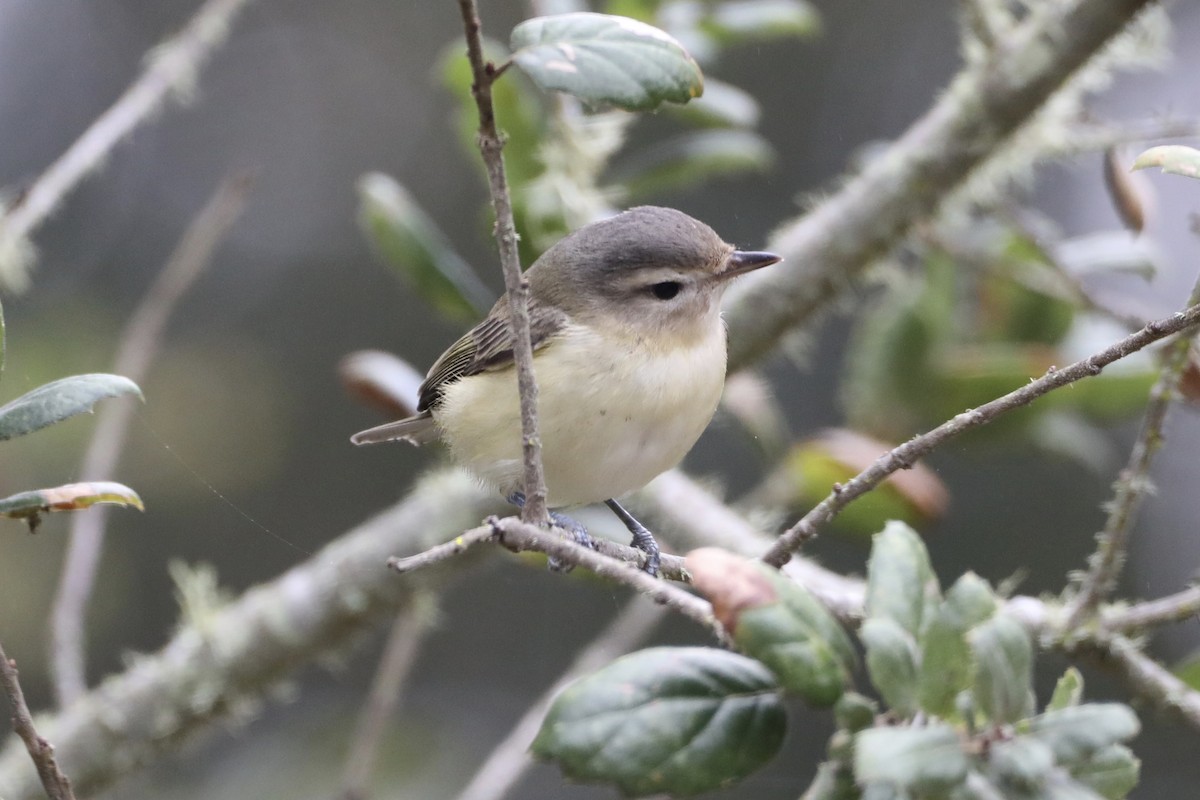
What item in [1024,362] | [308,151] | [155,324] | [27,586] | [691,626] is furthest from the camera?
[308,151]

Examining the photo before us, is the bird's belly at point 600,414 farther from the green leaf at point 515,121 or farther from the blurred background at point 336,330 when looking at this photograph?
the blurred background at point 336,330

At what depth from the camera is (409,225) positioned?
2.56m

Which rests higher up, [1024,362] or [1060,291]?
[1060,291]

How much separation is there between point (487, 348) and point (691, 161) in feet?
3.34

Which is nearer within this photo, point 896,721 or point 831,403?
point 896,721

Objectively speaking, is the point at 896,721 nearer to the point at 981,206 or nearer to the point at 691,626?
the point at 981,206

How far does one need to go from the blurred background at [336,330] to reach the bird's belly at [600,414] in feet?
6.34

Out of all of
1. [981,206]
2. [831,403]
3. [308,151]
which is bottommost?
[981,206]

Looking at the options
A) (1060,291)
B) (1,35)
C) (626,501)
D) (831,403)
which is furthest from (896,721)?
(1,35)

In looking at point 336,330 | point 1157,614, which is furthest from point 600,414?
point 336,330

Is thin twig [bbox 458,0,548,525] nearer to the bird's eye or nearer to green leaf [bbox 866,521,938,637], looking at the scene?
green leaf [bbox 866,521,938,637]

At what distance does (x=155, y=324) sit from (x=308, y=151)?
414 centimetres

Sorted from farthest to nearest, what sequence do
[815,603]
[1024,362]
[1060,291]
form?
[1060,291]
[1024,362]
[815,603]

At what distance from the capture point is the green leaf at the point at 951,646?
0.97 meters
